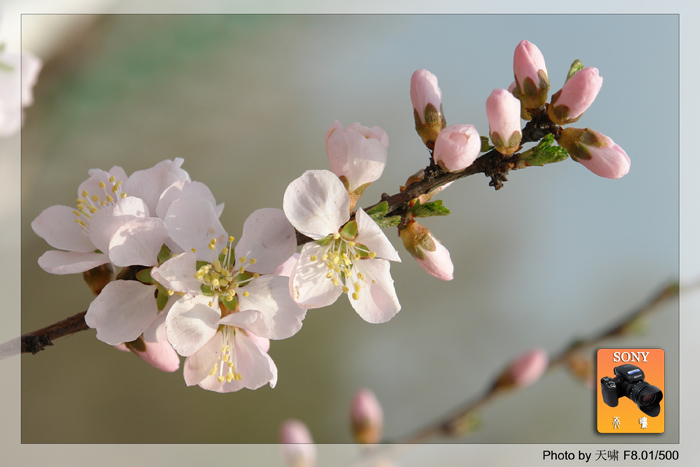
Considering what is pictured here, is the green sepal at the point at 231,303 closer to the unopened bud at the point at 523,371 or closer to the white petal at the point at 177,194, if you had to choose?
the white petal at the point at 177,194

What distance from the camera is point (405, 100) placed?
1.66 m

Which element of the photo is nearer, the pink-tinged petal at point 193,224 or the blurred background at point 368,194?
the pink-tinged petal at point 193,224

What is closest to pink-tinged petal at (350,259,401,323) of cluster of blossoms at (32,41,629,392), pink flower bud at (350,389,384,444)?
cluster of blossoms at (32,41,629,392)

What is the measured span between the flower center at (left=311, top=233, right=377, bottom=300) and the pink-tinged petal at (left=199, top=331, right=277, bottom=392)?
0.12m

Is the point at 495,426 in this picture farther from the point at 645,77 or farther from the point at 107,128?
the point at 107,128

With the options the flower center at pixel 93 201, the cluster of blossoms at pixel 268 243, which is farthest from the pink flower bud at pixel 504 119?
the flower center at pixel 93 201

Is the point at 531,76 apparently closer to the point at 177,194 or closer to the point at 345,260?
the point at 345,260

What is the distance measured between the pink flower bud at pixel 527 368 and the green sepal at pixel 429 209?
0.56 feet

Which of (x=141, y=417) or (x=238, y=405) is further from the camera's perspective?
(x=238, y=405)

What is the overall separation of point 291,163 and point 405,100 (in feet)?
1.56

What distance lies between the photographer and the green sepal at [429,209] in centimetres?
59

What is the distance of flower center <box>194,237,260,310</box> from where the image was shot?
586 mm

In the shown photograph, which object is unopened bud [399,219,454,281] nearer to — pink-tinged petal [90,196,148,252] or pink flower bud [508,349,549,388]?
pink flower bud [508,349,549,388]

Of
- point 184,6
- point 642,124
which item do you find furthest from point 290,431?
point 642,124
